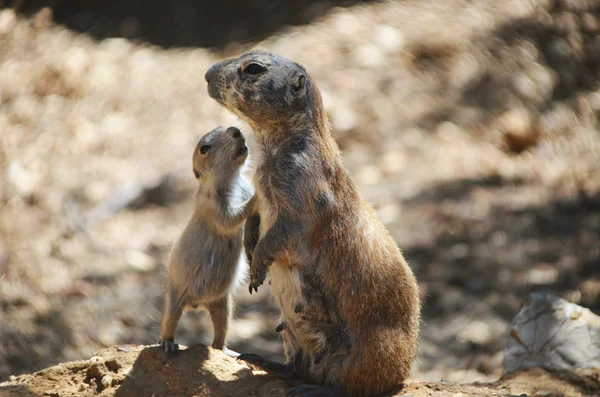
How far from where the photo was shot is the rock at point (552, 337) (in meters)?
6.63

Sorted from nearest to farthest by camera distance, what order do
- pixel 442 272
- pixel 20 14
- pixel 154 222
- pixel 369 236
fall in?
1. pixel 369 236
2. pixel 442 272
3. pixel 154 222
4. pixel 20 14

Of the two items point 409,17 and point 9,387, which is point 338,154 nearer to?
point 9,387

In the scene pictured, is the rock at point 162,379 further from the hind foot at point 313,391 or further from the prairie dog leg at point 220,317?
the prairie dog leg at point 220,317

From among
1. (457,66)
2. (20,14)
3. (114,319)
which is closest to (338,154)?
(114,319)

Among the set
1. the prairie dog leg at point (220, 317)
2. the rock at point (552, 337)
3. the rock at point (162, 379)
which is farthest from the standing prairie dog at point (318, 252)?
the rock at point (552, 337)

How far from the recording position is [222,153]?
606 cm

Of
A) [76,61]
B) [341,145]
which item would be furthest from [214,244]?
[76,61]

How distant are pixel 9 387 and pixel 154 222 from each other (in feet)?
18.9

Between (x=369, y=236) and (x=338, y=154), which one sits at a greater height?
(x=338, y=154)

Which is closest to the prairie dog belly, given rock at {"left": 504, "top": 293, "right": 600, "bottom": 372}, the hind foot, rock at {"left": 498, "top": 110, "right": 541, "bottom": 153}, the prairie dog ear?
the hind foot

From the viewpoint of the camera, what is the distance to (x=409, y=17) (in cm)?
1434

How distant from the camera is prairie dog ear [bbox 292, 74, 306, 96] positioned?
5477mm

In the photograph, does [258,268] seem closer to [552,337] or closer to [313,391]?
[313,391]

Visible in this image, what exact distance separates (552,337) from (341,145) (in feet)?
20.5
